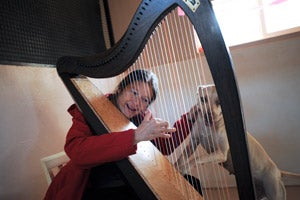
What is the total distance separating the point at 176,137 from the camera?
1034mm

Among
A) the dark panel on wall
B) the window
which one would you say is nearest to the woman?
the dark panel on wall

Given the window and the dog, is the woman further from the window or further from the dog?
the window

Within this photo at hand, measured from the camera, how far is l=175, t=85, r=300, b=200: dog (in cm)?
75

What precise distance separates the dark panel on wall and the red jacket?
2.24ft

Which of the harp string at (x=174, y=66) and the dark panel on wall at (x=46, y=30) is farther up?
the dark panel on wall at (x=46, y=30)

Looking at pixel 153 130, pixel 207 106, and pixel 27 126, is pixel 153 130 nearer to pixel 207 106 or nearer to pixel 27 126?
pixel 207 106

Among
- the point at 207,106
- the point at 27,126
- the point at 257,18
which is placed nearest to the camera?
the point at 207,106

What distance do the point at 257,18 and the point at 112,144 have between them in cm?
180

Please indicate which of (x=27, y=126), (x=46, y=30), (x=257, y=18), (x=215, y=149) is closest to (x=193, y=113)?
(x=215, y=149)

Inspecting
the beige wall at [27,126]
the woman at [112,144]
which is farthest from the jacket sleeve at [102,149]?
the beige wall at [27,126]

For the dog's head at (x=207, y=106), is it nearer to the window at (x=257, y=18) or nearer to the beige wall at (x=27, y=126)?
the beige wall at (x=27, y=126)

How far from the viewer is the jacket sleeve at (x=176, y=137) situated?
0.95 metres

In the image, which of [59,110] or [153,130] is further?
[59,110]

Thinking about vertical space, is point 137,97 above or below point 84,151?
above
